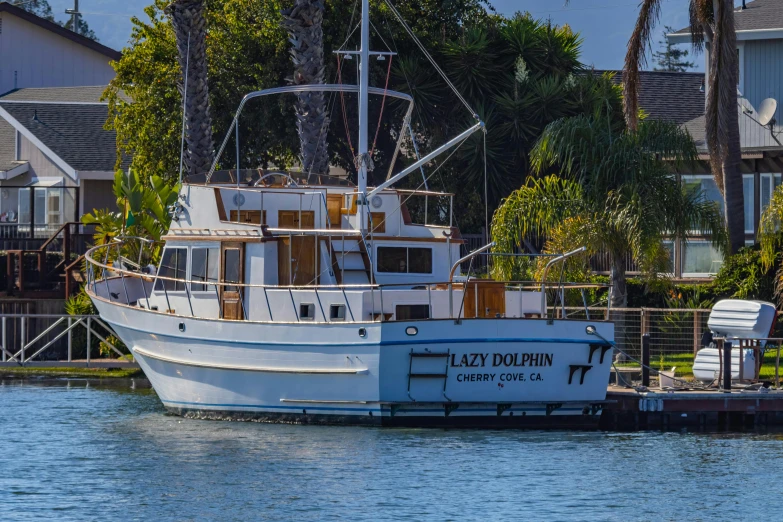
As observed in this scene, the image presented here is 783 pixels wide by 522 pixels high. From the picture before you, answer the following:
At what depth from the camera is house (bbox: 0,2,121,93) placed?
55469mm

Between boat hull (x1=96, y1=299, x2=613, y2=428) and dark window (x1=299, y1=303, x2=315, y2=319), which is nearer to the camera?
boat hull (x1=96, y1=299, x2=613, y2=428)

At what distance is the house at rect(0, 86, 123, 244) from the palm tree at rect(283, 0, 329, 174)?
42.6 feet

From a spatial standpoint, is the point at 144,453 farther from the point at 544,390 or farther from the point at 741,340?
the point at 741,340

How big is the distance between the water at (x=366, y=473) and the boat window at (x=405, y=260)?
10.8ft

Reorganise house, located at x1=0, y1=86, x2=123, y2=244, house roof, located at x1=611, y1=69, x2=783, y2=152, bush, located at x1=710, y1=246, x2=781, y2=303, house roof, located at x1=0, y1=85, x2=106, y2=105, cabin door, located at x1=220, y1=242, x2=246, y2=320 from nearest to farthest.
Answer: cabin door, located at x1=220, y1=242, x2=246, y2=320
bush, located at x1=710, y1=246, x2=781, y2=303
house roof, located at x1=611, y1=69, x2=783, y2=152
house, located at x1=0, y1=86, x2=123, y2=244
house roof, located at x1=0, y1=85, x2=106, y2=105

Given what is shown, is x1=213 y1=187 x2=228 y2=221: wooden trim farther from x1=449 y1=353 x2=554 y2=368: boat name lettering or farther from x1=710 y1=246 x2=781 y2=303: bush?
x1=710 y1=246 x2=781 y2=303: bush

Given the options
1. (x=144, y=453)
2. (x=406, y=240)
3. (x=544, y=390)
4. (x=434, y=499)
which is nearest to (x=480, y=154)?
(x=406, y=240)

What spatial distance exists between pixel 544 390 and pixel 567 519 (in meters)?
6.16

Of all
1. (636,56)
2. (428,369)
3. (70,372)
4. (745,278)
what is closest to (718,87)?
(636,56)

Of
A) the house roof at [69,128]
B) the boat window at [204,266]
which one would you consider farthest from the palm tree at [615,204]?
the house roof at [69,128]

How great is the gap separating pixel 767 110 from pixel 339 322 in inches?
643

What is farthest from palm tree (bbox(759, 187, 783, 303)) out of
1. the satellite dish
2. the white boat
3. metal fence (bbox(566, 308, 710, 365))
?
the white boat

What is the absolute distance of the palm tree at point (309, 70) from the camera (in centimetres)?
3203

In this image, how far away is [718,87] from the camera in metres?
31.0
